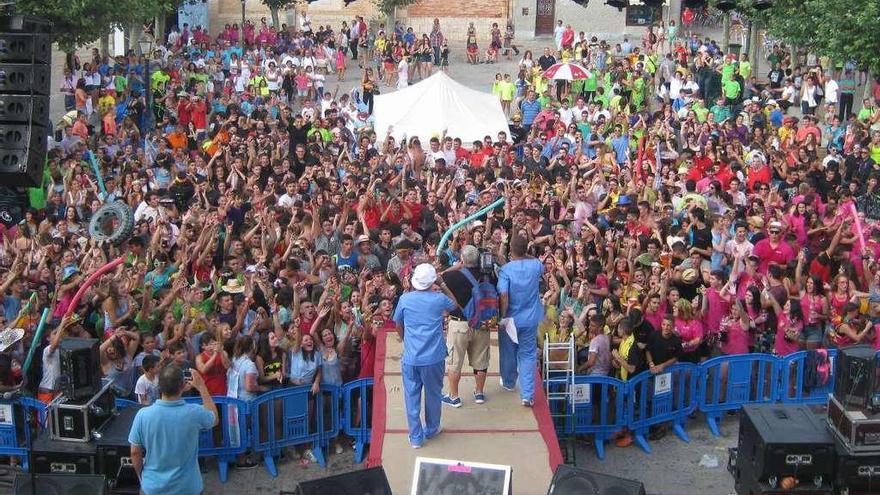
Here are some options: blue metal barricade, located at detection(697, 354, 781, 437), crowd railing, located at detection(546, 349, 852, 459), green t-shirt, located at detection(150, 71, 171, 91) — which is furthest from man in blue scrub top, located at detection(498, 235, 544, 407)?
green t-shirt, located at detection(150, 71, 171, 91)

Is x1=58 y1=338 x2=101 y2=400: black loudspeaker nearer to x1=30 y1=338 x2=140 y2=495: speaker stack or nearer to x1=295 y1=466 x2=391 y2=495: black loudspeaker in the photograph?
x1=30 y1=338 x2=140 y2=495: speaker stack

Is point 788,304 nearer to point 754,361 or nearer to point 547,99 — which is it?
point 754,361

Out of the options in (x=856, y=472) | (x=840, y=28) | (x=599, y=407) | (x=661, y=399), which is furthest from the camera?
(x=840, y=28)

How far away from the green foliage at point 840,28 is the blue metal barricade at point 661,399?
31.7ft

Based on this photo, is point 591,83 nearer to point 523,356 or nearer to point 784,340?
point 784,340

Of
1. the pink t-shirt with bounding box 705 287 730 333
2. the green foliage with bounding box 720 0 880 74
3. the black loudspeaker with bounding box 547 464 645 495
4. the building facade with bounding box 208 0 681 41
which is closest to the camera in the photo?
the black loudspeaker with bounding box 547 464 645 495

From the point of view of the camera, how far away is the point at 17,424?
990 centimetres

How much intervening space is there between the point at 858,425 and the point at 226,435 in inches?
199

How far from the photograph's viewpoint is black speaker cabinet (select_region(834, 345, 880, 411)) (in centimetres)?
779

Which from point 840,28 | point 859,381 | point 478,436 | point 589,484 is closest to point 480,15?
point 840,28

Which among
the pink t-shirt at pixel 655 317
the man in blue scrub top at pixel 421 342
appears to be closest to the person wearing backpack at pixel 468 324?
the man in blue scrub top at pixel 421 342

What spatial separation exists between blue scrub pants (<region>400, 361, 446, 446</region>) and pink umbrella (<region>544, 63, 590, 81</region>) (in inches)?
596

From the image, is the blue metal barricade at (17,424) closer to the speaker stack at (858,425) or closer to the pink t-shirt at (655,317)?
the pink t-shirt at (655,317)

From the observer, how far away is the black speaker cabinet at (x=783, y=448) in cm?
776
